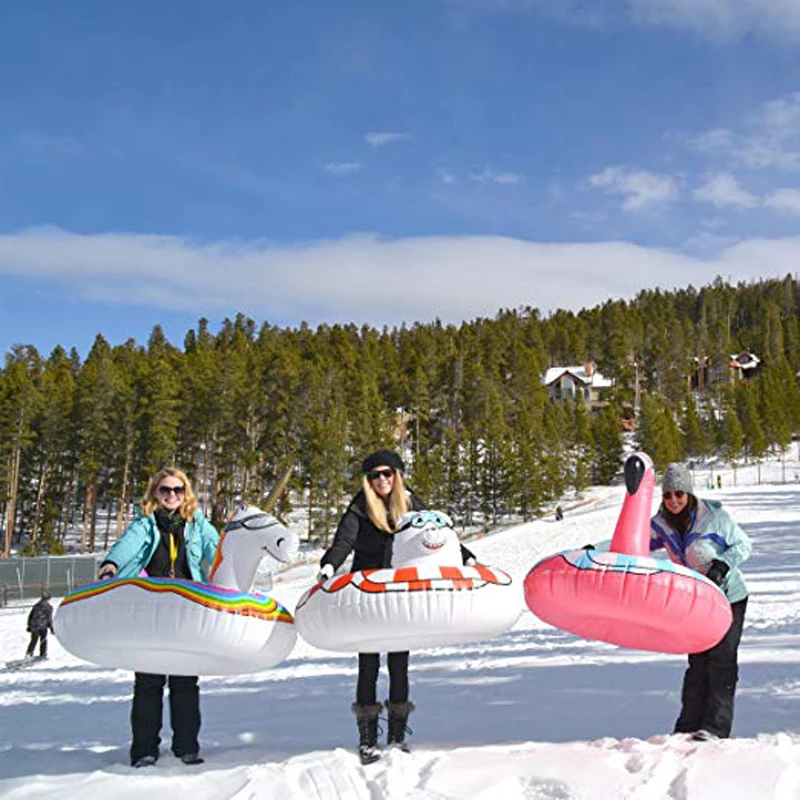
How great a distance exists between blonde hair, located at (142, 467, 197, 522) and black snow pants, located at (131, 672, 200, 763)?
0.97 m

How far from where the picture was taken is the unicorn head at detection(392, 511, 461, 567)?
4.29 m

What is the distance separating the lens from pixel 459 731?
539 centimetres

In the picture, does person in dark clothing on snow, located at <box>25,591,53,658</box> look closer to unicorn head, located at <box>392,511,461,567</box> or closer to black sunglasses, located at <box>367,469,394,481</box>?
black sunglasses, located at <box>367,469,394,481</box>

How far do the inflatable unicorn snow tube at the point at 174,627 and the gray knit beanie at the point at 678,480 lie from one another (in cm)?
245

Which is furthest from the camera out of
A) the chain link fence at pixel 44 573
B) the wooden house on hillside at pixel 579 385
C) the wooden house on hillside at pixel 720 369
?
the wooden house on hillside at pixel 720 369

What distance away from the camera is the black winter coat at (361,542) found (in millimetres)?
4480

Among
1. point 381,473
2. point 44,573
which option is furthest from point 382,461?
point 44,573

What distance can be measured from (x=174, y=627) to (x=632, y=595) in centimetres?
241

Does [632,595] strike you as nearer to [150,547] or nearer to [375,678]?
[375,678]

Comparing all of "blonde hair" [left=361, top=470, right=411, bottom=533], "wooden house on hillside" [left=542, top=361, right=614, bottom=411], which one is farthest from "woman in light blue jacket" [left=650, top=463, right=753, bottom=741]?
"wooden house on hillside" [left=542, top=361, right=614, bottom=411]

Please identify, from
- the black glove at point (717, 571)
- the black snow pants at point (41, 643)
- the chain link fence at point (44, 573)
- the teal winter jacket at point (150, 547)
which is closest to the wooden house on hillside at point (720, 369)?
the chain link fence at point (44, 573)

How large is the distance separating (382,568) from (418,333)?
89.5 m

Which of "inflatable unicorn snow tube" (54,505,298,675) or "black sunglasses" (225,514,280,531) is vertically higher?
"black sunglasses" (225,514,280,531)

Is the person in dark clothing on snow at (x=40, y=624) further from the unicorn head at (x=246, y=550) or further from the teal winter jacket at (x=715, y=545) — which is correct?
the teal winter jacket at (x=715, y=545)
